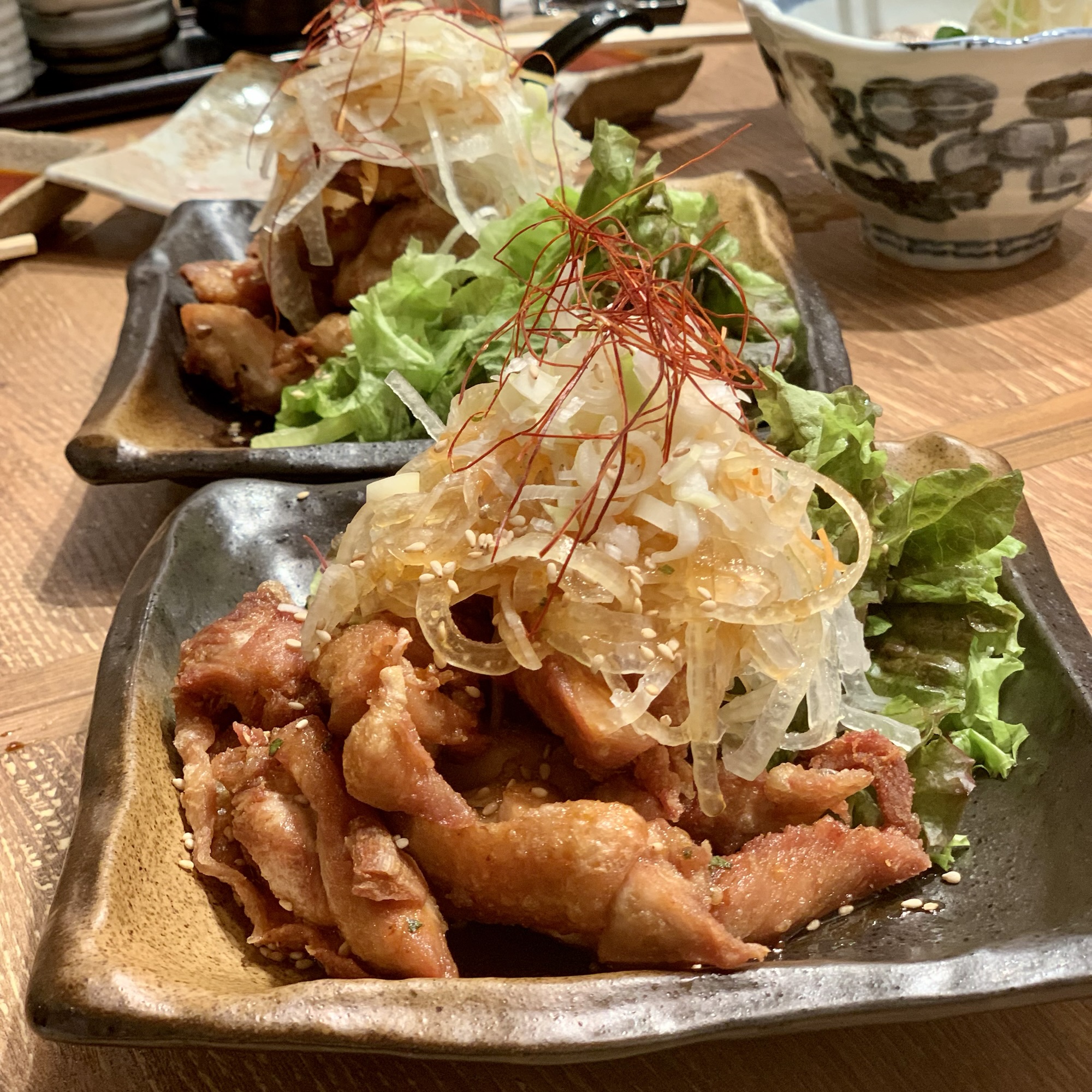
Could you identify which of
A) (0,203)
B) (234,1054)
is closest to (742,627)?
(234,1054)

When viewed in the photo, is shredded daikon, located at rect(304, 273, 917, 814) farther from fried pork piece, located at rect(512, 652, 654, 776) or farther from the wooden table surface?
the wooden table surface

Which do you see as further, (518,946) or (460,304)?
(460,304)

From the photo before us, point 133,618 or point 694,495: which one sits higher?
point 694,495

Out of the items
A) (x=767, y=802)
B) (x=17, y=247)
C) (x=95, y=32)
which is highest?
(x=95, y=32)

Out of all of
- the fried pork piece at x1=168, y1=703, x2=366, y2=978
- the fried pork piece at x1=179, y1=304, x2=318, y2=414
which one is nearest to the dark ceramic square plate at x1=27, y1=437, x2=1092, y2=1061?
the fried pork piece at x1=168, y1=703, x2=366, y2=978

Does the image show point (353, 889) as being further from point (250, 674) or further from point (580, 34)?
point (580, 34)

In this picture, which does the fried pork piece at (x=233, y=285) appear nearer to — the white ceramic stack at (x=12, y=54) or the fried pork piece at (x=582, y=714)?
the fried pork piece at (x=582, y=714)

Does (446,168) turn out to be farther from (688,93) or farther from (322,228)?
(688,93)

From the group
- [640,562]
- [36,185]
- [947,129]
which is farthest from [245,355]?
[947,129]
